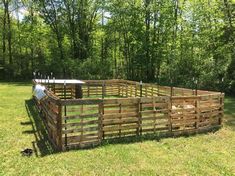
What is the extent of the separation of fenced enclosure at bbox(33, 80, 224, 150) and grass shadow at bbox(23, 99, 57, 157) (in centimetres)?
22

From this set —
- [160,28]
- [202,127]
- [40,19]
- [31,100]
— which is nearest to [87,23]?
[40,19]

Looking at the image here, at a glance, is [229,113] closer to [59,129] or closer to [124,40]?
[59,129]

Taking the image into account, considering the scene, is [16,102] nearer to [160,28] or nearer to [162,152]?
[162,152]

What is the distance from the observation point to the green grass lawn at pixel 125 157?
6.34 m

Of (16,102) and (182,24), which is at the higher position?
(182,24)

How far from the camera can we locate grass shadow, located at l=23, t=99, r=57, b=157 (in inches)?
295

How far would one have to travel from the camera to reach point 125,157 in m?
7.08

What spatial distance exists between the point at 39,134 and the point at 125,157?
3.18 m

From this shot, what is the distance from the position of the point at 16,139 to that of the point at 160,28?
74.7 ft

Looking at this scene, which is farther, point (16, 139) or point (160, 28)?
point (160, 28)

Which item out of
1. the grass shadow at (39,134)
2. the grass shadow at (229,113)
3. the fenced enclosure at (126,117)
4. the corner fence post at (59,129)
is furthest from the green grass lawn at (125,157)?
the grass shadow at (229,113)

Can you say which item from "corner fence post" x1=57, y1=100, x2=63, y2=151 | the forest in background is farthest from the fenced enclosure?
the forest in background

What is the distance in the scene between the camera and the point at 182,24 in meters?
28.1

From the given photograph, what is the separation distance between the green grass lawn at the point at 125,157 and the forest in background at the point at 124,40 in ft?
40.5
